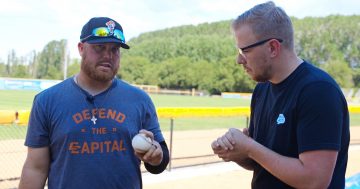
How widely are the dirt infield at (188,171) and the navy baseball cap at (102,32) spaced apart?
480cm

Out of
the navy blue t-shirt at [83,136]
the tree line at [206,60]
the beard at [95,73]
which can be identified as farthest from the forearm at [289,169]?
the tree line at [206,60]

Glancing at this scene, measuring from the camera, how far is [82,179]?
3.00 m


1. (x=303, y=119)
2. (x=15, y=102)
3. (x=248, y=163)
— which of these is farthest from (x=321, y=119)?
(x=15, y=102)

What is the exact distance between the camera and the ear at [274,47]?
2.46 m

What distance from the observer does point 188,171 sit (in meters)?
9.14

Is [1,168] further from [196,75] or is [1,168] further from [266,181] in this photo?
[196,75]

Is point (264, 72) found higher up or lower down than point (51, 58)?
higher up

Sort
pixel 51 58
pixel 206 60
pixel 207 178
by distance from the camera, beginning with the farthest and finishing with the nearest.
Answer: pixel 51 58, pixel 206 60, pixel 207 178

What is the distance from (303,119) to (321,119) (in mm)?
101

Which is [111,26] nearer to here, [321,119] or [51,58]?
[321,119]

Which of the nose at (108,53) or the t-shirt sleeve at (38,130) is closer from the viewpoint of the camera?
the t-shirt sleeve at (38,130)

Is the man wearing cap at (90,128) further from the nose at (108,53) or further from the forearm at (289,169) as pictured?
the forearm at (289,169)

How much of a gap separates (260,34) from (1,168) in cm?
797

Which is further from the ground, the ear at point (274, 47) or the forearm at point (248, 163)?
the ear at point (274, 47)
